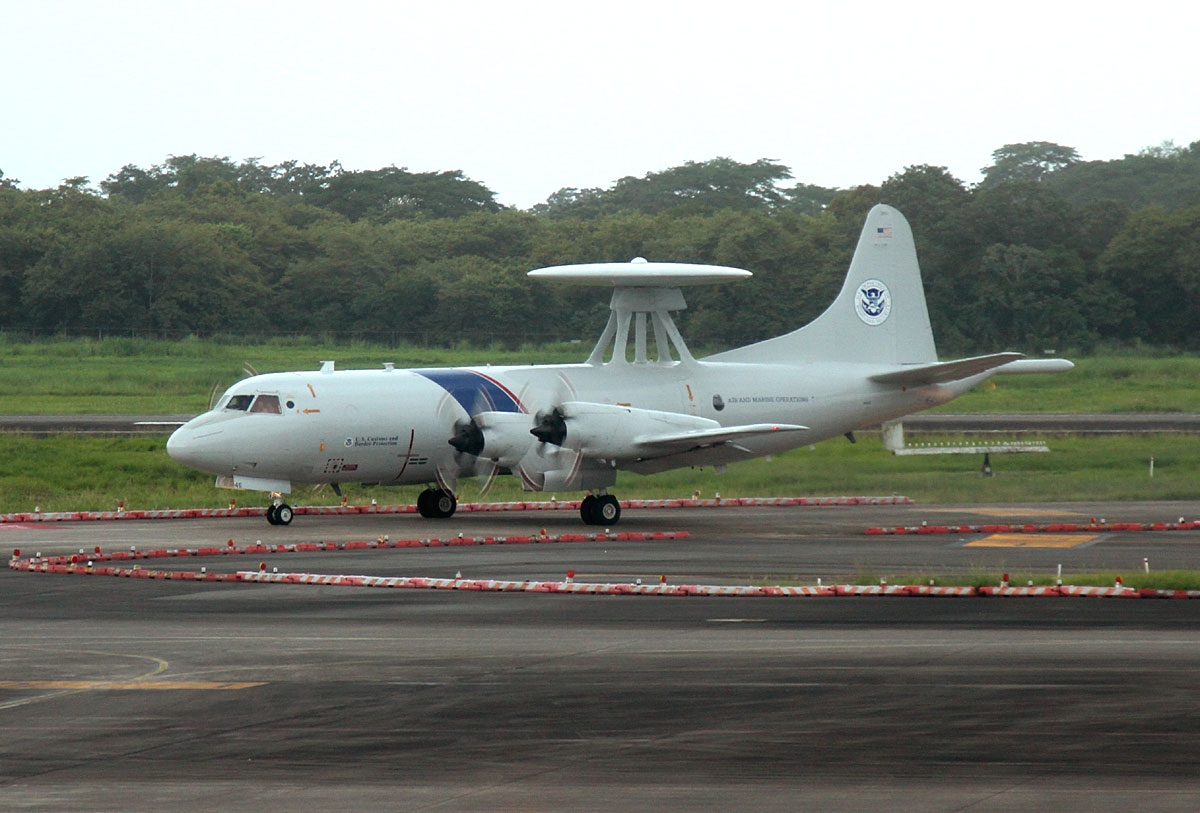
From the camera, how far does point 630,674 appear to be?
15266 millimetres

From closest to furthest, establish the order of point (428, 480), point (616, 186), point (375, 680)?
1. point (375, 680)
2. point (428, 480)
3. point (616, 186)

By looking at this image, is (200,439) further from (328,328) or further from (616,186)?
(616,186)

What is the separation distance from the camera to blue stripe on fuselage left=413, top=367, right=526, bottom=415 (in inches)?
1308

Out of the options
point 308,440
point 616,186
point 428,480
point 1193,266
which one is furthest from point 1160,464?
point 616,186

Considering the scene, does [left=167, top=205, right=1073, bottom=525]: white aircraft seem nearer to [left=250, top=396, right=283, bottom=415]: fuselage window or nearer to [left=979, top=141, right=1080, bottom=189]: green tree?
[left=250, top=396, right=283, bottom=415]: fuselage window

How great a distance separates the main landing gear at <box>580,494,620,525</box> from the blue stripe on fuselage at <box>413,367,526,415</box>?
2972 millimetres

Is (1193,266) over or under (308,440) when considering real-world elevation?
over

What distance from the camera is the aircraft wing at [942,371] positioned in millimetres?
34438

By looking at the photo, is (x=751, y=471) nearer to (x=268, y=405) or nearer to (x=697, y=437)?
(x=697, y=437)

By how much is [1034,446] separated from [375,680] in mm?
30221

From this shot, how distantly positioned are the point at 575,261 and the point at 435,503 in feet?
156

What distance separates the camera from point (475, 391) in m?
33.4

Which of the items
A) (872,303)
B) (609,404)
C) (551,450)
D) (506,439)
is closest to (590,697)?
(551,450)

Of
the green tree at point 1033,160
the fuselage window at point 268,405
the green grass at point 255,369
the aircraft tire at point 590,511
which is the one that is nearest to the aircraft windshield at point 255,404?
the fuselage window at point 268,405
